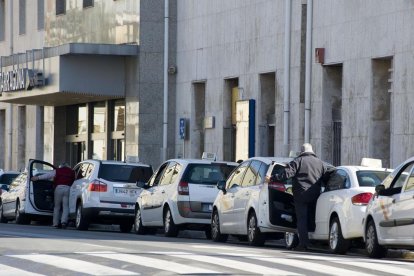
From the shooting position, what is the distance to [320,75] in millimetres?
33375

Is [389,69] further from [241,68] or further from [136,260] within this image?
[136,260]

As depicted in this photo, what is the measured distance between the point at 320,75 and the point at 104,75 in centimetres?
1138

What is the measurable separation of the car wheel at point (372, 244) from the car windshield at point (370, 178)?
1.24 metres

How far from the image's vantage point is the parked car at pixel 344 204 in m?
20.8

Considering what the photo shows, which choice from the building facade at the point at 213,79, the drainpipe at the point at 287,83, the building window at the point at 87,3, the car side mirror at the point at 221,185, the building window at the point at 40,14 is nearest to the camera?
the car side mirror at the point at 221,185

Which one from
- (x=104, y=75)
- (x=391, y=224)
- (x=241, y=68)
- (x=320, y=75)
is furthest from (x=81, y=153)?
(x=391, y=224)

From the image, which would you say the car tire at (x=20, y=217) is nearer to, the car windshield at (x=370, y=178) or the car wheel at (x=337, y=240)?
the car wheel at (x=337, y=240)

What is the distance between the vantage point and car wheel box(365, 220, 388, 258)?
19.9m

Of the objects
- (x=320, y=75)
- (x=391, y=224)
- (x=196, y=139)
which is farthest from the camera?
(x=196, y=139)

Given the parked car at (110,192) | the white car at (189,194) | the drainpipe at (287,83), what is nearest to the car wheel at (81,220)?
the parked car at (110,192)

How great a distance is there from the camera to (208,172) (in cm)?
2719

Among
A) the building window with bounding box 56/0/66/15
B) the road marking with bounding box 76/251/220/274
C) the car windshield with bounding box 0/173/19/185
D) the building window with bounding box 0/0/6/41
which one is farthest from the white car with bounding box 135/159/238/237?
the building window with bounding box 0/0/6/41

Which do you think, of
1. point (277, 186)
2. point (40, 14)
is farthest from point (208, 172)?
point (40, 14)

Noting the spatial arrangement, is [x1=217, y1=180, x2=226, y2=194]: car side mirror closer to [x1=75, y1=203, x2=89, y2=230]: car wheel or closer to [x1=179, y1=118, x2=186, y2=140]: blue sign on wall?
[x1=75, y1=203, x2=89, y2=230]: car wheel
